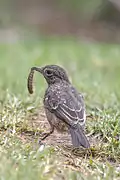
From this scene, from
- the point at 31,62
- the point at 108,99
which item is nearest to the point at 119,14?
the point at 31,62

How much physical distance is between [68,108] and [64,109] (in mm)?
41

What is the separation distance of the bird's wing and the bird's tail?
0.06 meters

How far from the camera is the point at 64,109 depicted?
6238mm

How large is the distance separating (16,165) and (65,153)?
915 millimetres

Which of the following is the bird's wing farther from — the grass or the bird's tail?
the grass

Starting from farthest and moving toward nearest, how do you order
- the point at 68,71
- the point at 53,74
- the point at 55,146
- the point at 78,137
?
the point at 68,71 < the point at 53,74 < the point at 55,146 < the point at 78,137

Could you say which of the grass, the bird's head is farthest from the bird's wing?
the bird's head

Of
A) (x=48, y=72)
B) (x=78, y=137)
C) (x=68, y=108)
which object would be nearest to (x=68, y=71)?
(x=48, y=72)

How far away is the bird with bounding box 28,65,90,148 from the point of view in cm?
605

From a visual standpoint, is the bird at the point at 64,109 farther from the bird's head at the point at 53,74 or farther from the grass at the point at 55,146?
the grass at the point at 55,146

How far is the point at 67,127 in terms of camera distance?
245 inches

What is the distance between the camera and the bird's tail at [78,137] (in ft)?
19.3

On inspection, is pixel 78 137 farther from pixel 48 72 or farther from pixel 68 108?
pixel 48 72

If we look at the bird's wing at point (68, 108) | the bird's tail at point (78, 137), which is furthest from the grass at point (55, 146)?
the bird's wing at point (68, 108)
